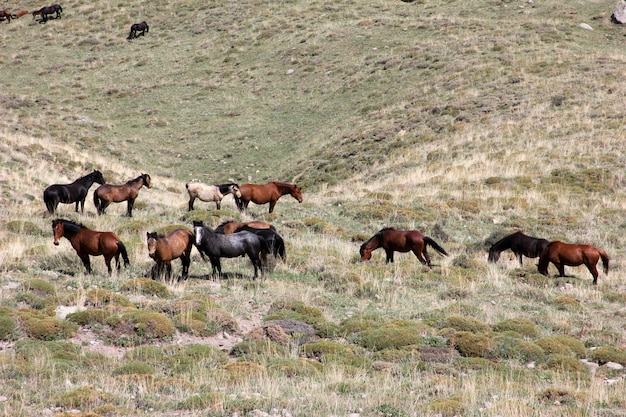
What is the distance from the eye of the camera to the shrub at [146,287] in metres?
14.0

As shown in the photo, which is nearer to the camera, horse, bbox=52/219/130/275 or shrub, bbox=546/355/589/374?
shrub, bbox=546/355/589/374

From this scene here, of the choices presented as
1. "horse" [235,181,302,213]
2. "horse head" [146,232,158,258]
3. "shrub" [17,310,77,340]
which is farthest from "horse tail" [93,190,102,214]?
"shrub" [17,310,77,340]

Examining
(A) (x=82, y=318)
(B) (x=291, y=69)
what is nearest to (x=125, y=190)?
(A) (x=82, y=318)

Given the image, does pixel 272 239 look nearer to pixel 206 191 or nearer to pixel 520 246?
pixel 520 246

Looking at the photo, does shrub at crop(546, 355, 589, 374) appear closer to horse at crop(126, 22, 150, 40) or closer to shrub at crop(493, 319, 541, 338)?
shrub at crop(493, 319, 541, 338)

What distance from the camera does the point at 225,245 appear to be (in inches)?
596

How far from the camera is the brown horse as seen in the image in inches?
675

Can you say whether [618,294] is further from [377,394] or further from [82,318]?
[82,318]

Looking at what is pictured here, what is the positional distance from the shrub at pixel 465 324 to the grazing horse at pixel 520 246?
5.90 metres

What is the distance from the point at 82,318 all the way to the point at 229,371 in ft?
10.9

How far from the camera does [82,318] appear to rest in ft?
39.2

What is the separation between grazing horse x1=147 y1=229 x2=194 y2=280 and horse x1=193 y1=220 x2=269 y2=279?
1.17 ft

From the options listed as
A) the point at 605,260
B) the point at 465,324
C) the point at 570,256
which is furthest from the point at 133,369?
the point at 605,260

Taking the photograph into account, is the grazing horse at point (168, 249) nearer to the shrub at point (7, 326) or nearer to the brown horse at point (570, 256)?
the shrub at point (7, 326)
